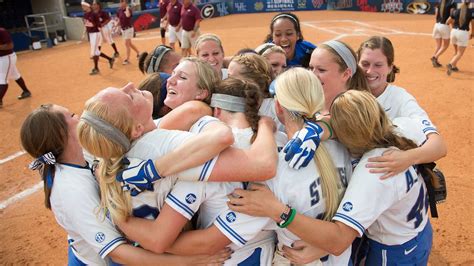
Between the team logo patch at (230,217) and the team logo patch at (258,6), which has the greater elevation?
the team logo patch at (258,6)

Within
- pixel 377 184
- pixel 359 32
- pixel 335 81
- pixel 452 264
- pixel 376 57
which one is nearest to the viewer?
pixel 377 184

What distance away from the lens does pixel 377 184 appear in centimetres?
203

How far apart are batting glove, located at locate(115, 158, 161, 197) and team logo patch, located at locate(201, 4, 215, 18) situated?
23.4 meters

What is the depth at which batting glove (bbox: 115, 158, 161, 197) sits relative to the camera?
6.19ft

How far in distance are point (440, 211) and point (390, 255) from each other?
107 inches

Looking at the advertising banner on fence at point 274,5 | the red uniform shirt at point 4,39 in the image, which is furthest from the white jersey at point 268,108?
the advertising banner on fence at point 274,5

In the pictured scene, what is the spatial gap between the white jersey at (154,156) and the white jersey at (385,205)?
2.55 ft

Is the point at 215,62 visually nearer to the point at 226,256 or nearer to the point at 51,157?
the point at 51,157

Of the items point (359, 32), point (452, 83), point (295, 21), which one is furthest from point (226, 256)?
point (359, 32)

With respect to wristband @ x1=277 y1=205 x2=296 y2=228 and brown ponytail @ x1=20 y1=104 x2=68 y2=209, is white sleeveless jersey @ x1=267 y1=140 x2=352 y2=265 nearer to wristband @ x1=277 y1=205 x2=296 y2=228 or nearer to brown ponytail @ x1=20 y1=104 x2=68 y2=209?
wristband @ x1=277 y1=205 x2=296 y2=228

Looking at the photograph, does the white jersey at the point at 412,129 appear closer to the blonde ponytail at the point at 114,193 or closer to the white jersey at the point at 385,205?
the white jersey at the point at 385,205

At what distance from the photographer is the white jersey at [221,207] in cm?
196

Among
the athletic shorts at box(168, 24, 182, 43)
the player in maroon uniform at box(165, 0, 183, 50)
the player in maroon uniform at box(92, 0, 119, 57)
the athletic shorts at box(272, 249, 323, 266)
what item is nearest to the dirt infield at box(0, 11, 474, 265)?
the player in maroon uniform at box(92, 0, 119, 57)

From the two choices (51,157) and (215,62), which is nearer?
(51,157)
